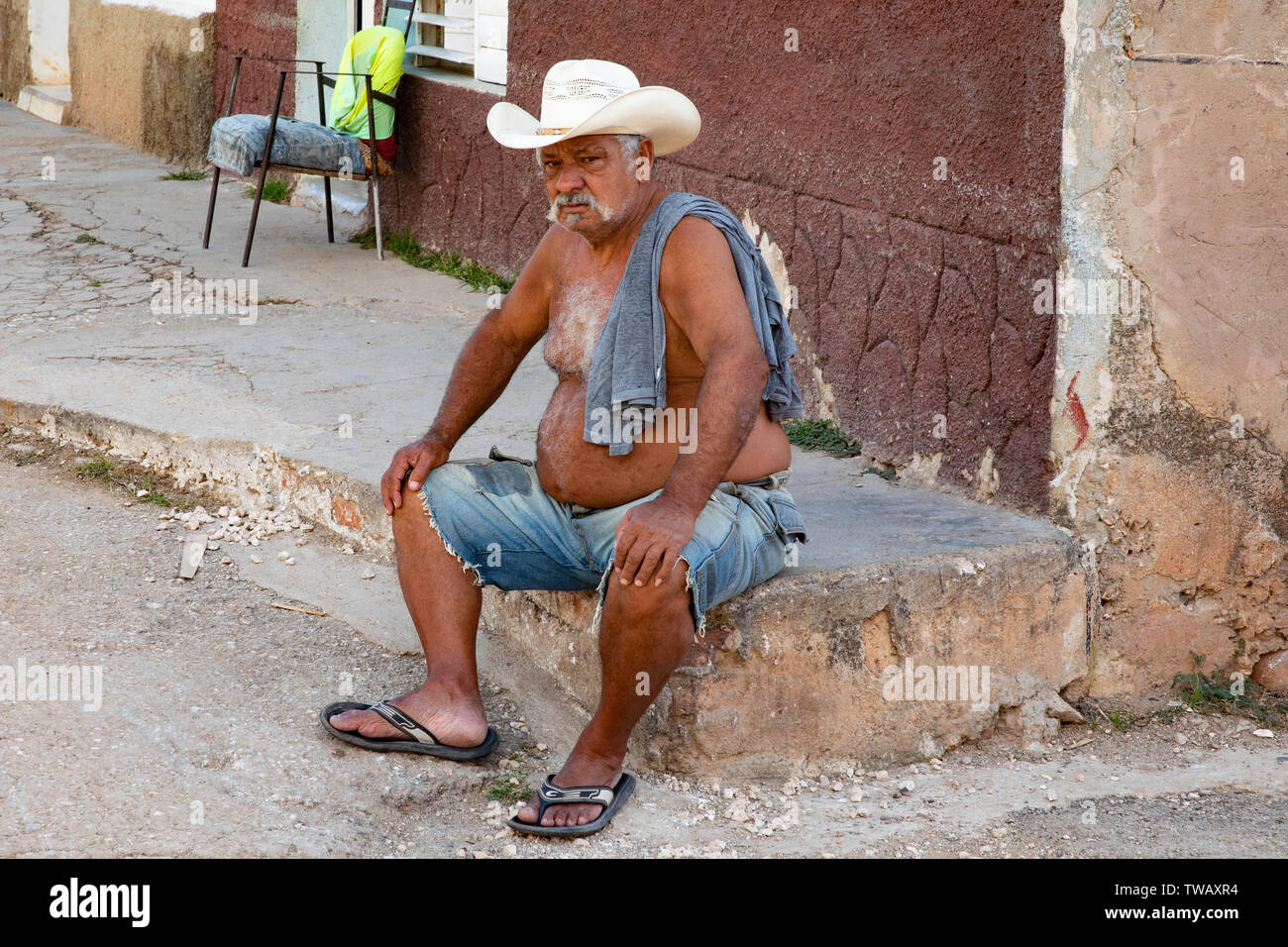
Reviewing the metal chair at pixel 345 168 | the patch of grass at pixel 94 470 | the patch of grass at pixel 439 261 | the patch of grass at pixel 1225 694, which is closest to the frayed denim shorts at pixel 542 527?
the patch of grass at pixel 1225 694

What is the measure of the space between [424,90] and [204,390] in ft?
8.41

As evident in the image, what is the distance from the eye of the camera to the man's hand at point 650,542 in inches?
105

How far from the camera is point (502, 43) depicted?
6.43 meters

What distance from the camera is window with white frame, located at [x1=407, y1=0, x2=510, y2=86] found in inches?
254

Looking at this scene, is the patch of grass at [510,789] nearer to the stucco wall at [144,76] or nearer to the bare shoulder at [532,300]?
the bare shoulder at [532,300]

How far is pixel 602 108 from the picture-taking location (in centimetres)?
281

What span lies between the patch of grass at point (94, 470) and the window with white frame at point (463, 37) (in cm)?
276

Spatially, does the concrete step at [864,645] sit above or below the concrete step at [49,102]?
below

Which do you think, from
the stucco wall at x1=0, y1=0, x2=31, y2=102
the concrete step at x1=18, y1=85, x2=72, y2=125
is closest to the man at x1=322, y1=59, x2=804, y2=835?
the concrete step at x1=18, y1=85, x2=72, y2=125

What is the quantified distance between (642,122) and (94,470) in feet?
7.99

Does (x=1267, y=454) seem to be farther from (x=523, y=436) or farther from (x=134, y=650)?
(x=134, y=650)

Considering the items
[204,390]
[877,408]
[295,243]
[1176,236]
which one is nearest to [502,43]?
[295,243]

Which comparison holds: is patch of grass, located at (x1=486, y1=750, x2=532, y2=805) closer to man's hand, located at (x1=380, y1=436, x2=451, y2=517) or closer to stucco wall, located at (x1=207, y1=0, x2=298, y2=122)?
man's hand, located at (x1=380, y1=436, x2=451, y2=517)

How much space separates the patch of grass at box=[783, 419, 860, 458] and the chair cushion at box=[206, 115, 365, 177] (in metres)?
3.16
